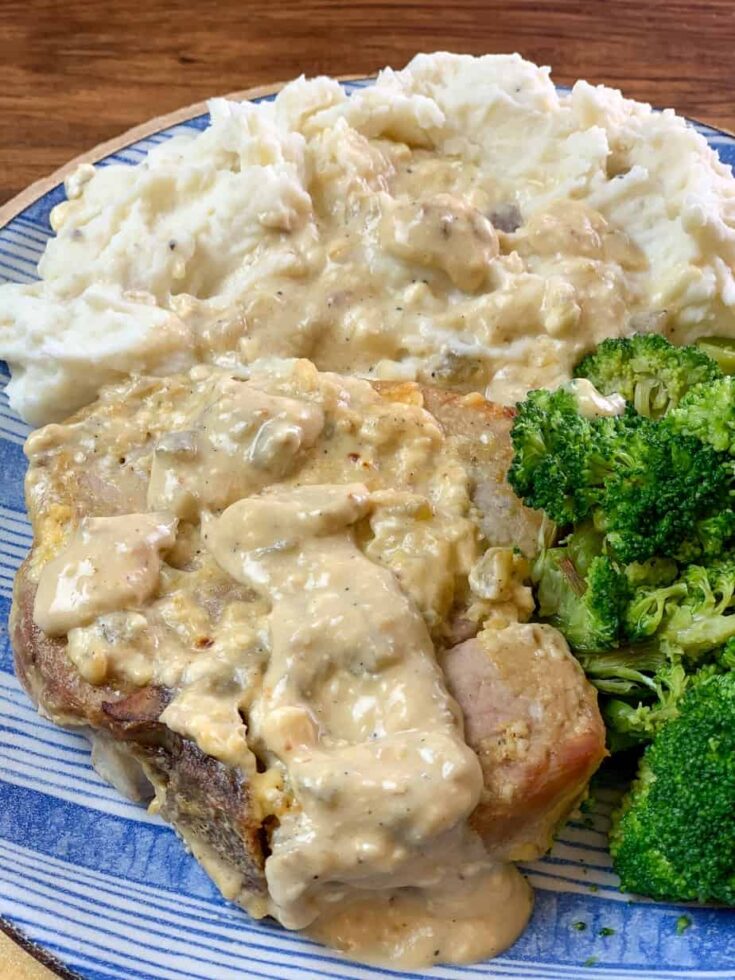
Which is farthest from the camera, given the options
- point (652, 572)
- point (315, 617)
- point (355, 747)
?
point (652, 572)

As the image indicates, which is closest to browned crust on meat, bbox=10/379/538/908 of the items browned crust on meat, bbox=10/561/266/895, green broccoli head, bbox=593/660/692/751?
browned crust on meat, bbox=10/561/266/895

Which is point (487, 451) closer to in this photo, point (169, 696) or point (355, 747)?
point (355, 747)

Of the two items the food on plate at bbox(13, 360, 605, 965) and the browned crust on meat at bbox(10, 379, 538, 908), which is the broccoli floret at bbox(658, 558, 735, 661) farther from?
the browned crust on meat at bbox(10, 379, 538, 908)

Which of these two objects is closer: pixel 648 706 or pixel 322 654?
pixel 322 654

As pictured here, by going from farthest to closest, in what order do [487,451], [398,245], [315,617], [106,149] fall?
[106,149], [398,245], [487,451], [315,617]

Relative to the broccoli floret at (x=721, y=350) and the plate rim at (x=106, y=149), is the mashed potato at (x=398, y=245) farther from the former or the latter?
the plate rim at (x=106, y=149)

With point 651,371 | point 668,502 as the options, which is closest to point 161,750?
point 668,502

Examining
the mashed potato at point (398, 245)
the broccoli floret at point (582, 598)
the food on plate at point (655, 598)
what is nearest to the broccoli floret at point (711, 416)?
the food on plate at point (655, 598)
